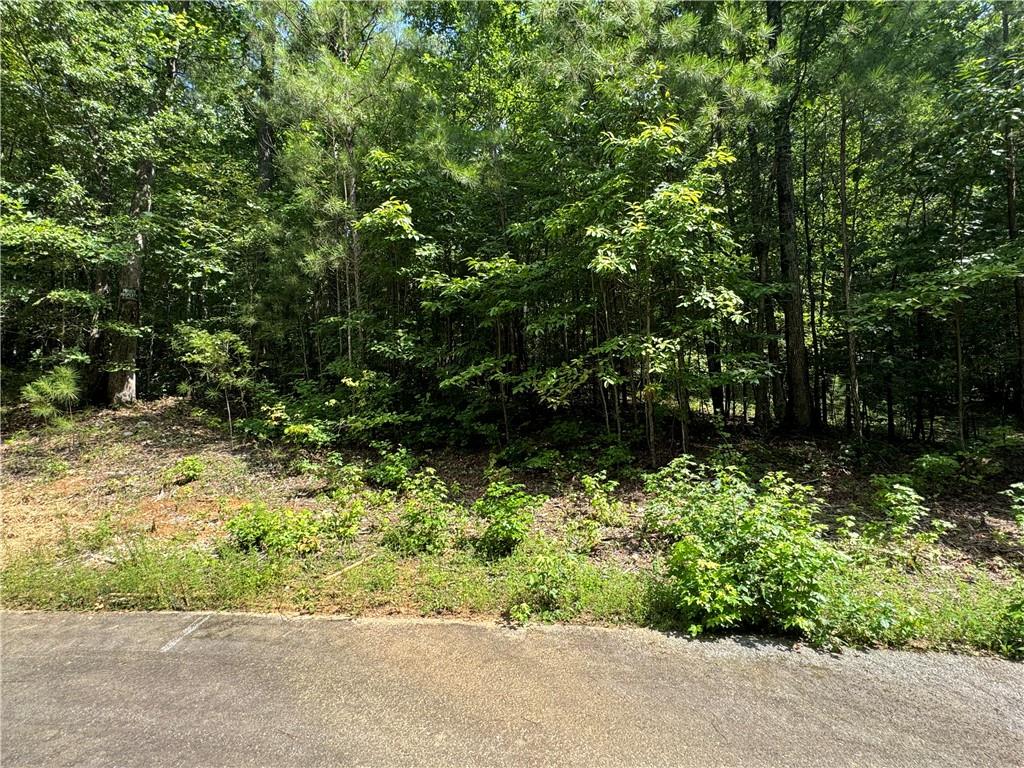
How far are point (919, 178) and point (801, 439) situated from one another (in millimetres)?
4268

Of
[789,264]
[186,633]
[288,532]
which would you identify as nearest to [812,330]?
[789,264]

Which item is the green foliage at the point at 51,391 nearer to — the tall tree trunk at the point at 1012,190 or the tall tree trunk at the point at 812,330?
the tall tree trunk at the point at 812,330

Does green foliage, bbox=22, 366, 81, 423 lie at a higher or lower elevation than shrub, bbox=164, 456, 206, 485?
higher

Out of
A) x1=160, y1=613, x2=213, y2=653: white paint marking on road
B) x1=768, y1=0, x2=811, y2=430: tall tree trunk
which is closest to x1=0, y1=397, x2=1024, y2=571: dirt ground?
x1=768, y1=0, x2=811, y2=430: tall tree trunk

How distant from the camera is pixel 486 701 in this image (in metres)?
2.28

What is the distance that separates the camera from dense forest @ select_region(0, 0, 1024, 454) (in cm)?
592

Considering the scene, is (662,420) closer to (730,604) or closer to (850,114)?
(730,604)

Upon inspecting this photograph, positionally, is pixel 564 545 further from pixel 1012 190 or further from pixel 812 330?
pixel 1012 190

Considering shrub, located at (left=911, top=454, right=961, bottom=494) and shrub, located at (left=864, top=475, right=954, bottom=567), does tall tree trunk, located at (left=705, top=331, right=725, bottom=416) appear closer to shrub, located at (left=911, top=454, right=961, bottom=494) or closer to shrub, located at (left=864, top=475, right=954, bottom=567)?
shrub, located at (left=864, top=475, right=954, bottom=567)

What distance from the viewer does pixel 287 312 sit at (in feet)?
32.1

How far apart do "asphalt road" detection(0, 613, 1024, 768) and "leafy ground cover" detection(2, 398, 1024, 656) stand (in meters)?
0.26

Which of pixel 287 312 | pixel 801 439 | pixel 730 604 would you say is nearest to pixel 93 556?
pixel 730 604

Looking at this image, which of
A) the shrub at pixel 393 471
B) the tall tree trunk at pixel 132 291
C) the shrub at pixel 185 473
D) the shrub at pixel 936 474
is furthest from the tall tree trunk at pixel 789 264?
the tall tree trunk at pixel 132 291

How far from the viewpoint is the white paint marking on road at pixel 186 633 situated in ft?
9.32
